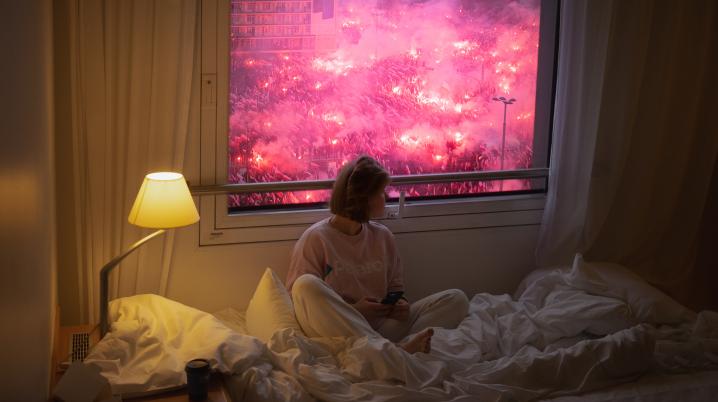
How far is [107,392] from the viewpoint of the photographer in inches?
84.9

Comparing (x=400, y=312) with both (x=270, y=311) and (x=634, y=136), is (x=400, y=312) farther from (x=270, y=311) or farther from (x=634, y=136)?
(x=634, y=136)

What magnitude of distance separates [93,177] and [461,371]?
142 centimetres

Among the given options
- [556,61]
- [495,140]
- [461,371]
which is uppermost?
[556,61]

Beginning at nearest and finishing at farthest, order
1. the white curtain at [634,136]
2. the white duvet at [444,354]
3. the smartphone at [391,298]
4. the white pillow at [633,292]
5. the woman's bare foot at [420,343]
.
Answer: the white duvet at [444,354] → the woman's bare foot at [420,343] → the smartphone at [391,298] → the white pillow at [633,292] → the white curtain at [634,136]

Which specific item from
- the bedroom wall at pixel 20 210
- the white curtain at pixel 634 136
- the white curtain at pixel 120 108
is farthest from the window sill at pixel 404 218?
the bedroom wall at pixel 20 210

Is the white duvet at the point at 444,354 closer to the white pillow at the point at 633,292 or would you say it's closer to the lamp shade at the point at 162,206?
the white pillow at the point at 633,292

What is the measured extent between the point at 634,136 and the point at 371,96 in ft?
3.86

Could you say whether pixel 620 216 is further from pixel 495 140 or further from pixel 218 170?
pixel 218 170

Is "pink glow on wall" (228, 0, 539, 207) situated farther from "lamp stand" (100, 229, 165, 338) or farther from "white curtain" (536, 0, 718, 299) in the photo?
"lamp stand" (100, 229, 165, 338)

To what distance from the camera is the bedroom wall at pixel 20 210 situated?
99cm

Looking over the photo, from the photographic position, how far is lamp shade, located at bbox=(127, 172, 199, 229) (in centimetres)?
262

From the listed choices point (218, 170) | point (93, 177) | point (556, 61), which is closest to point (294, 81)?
point (218, 170)

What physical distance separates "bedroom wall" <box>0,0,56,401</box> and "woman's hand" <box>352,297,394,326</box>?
4.20 feet

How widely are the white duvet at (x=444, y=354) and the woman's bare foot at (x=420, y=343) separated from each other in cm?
5
